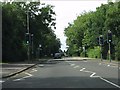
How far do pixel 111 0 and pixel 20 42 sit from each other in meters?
29.6

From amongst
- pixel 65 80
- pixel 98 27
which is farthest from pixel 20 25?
pixel 65 80

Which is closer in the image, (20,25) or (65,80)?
(65,80)

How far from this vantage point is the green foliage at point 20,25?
60.9 metres

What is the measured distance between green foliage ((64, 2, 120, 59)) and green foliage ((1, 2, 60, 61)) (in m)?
11.7

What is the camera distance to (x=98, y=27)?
311 ft

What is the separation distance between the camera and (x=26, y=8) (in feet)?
260

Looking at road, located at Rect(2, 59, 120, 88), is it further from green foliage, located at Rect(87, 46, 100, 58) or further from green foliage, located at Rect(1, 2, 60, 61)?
green foliage, located at Rect(87, 46, 100, 58)

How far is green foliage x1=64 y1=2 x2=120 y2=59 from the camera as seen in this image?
263ft

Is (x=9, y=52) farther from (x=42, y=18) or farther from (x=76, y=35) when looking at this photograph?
(x=76, y=35)

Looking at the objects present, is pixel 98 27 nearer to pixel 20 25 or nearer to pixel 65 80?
pixel 20 25

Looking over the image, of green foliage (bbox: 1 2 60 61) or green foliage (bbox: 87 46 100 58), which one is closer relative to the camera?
green foliage (bbox: 1 2 60 61)

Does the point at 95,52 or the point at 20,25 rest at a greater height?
the point at 20,25

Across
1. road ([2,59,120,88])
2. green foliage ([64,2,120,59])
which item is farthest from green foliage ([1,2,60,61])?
road ([2,59,120,88])

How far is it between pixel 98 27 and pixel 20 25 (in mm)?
26812
